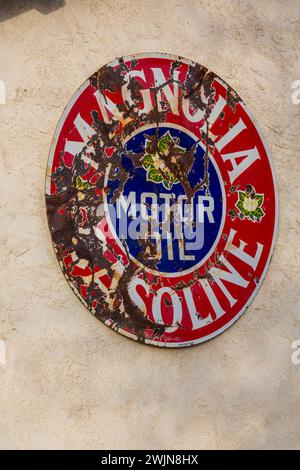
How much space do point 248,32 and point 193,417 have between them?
7.26ft

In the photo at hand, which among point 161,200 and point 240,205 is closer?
point 161,200

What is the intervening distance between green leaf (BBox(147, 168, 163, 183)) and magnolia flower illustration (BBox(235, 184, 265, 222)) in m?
0.48

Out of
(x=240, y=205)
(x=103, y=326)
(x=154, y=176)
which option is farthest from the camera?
(x=240, y=205)

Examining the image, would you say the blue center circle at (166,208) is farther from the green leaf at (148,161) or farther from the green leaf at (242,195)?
the green leaf at (242,195)

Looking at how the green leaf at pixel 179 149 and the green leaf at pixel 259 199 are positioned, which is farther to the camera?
the green leaf at pixel 259 199

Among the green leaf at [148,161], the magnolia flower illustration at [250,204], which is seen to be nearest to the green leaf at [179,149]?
the green leaf at [148,161]

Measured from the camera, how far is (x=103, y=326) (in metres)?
4.06

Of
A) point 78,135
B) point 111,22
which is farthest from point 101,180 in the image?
point 111,22

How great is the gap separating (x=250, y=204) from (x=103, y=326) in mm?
1106

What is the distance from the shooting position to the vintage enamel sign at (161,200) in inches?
160

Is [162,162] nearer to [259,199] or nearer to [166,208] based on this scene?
[166,208]

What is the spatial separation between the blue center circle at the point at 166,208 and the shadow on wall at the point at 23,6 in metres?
0.79

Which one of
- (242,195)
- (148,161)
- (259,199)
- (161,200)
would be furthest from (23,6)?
(259,199)
